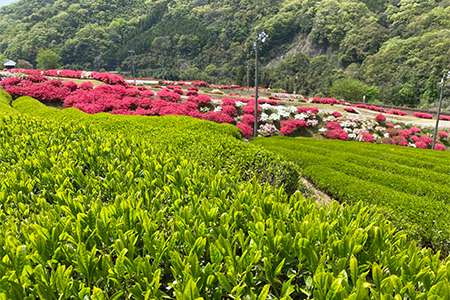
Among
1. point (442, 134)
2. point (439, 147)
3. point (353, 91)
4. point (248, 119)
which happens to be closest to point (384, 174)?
point (248, 119)

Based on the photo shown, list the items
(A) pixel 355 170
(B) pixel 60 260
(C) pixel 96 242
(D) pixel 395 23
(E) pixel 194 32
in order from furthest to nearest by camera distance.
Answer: (E) pixel 194 32
(D) pixel 395 23
(A) pixel 355 170
(C) pixel 96 242
(B) pixel 60 260

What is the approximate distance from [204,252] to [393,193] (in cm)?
637

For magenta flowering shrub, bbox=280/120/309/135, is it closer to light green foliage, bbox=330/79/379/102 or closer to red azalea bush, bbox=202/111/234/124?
red azalea bush, bbox=202/111/234/124

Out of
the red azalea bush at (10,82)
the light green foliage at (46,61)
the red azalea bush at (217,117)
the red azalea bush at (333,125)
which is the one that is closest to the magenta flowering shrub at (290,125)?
the red azalea bush at (333,125)

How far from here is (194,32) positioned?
112625mm

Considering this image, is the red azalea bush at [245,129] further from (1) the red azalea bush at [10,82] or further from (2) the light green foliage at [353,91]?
(2) the light green foliage at [353,91]

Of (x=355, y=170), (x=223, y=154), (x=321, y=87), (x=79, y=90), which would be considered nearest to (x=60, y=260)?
(x=223, y=154)

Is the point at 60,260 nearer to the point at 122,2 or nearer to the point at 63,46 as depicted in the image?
the point at 63,46

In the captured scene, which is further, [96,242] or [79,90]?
[79,90]

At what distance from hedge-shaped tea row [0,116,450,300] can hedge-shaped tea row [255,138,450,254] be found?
4199mm

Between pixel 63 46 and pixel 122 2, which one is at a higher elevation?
pixel 122 2

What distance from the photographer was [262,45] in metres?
106

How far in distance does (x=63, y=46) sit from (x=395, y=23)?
120m

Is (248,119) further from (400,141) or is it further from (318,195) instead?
(400,141)
